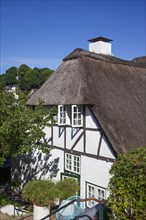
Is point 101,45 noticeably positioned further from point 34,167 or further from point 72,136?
point 34,167

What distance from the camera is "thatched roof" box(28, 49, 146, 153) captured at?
36.2 ft

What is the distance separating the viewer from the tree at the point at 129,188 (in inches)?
204

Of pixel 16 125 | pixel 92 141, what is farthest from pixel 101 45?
pixel 16 125

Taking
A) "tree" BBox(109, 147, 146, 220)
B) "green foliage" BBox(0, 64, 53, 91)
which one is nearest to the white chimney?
"tree" BBox(109, 147, 146, 220)

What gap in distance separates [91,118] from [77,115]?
0.91 meters

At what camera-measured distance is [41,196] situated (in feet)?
32.2

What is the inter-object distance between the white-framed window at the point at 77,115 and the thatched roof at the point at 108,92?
1.55ft

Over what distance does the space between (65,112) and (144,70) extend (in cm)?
667

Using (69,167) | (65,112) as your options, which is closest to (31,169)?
(69,167)

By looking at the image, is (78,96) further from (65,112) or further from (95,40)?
(95,40)

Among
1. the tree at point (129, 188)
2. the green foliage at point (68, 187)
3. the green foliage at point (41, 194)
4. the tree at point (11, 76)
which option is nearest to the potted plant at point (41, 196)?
the green foliage at point (41, 194)

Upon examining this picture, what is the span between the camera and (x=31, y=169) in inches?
631

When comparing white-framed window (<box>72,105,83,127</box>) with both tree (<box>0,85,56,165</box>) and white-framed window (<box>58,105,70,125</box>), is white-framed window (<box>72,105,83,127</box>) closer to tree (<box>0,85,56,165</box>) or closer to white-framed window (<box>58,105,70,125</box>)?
white-framed window (<box>58,105,70,125</box>)

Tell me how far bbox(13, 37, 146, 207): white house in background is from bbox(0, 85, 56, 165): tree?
165 cm
